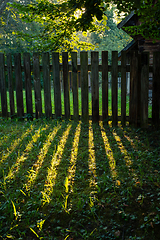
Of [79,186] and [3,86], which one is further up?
[3,86]

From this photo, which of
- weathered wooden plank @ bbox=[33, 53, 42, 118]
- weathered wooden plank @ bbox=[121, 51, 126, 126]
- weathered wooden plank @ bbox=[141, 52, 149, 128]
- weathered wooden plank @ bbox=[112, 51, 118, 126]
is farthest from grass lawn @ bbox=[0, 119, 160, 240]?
weathered wooden plank @ bbox=[33, 53, 42, 118]

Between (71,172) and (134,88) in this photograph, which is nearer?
(71,172)

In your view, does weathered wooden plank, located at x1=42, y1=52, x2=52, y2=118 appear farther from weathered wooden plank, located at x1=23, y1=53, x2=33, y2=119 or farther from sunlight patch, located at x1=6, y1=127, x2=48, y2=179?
sunlight patch, located at x1=6, y1=127, x2=48, y2=179

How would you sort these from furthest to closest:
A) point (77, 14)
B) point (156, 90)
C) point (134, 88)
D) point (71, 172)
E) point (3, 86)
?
point (3, 86) < point (134, 88) < point (156, 90) < point (77, 14) < point (71, 172)

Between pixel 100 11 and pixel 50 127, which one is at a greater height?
pixel 100 11

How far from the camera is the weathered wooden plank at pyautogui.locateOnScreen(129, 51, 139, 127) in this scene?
5324 mm

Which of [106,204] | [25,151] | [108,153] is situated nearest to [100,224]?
[106,204]

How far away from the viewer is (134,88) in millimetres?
5449

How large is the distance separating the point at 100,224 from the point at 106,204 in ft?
1.06

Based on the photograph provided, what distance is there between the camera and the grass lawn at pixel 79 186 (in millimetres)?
2217

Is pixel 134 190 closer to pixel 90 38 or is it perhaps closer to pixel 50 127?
pixel 50 127

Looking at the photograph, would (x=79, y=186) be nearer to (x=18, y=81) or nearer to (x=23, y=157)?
(x=23, y=157)

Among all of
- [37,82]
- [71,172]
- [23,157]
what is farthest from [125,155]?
[37,82]

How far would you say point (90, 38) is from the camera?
3950 cm
